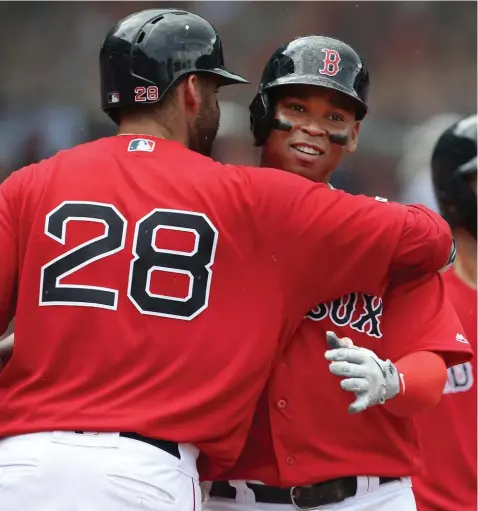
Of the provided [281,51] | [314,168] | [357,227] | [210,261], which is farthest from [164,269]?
[281,51]

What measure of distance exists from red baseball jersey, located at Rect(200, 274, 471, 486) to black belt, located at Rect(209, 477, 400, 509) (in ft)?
0.12

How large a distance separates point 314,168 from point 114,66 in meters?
0.72

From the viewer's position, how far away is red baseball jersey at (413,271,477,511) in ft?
12.5

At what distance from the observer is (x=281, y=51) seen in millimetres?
3248

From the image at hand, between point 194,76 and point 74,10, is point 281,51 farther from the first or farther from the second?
point 74,10

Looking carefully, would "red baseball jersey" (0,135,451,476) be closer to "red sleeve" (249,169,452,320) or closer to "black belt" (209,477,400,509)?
"red sleeve" (249,169,452,320)

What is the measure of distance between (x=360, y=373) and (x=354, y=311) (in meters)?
0.41

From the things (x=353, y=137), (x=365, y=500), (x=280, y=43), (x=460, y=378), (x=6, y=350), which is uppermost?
(x=353, y=137)

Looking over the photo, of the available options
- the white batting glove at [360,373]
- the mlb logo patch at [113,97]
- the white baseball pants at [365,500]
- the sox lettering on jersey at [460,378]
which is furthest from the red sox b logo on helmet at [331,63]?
the sox lettering on jersey at [460,378]

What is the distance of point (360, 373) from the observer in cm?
245

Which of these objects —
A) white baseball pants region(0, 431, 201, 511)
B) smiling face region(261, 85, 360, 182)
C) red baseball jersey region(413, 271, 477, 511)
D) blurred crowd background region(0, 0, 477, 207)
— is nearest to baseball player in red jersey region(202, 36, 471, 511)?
white baseball pants region(0, 431, 201, 511)

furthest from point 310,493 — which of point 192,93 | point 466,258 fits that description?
point 466,258

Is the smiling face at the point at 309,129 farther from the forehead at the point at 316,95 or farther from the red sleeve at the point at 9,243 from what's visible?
the red sleeve at the point at 9,243

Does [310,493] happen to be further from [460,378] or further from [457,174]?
[457,174]
